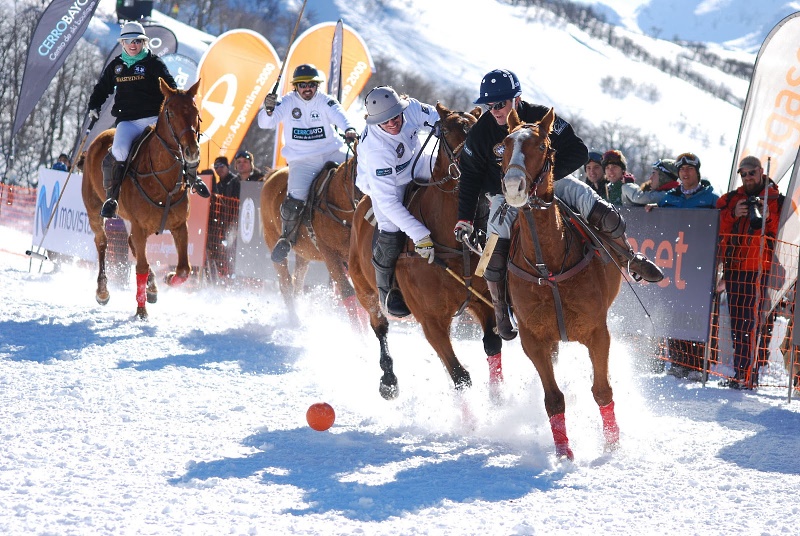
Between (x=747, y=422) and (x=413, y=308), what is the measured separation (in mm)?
2539

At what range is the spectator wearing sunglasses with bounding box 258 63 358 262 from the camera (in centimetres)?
1016

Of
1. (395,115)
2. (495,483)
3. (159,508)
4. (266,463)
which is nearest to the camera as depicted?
(159,508)

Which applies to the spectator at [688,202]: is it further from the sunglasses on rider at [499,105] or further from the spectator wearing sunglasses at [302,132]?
the sunglasses on rider at [499,105]

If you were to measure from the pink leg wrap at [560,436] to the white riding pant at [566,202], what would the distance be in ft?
3.72

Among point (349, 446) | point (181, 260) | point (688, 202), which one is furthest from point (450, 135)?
point (181, 260)

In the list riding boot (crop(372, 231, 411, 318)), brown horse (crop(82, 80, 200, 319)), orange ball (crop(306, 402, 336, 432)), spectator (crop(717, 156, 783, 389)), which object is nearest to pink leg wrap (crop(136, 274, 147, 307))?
brown horse (crop(82, 80, 200, 319))

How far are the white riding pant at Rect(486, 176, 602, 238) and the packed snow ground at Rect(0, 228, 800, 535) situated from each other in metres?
1.35

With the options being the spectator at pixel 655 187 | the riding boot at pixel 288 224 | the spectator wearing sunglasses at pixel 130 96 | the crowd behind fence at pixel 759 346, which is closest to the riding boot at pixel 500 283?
the crowd behind fence at pixel 759 346

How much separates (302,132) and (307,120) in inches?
5.6

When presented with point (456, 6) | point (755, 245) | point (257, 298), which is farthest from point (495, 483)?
point (456, 6)

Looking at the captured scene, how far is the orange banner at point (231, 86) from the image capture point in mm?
16531

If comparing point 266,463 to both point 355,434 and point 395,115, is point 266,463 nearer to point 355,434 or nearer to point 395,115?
point 355,434

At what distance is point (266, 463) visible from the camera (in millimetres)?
5324

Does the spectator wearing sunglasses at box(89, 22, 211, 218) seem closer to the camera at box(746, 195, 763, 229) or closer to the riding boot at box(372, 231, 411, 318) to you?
the riding boot at box(372, 231, 411, 318)
